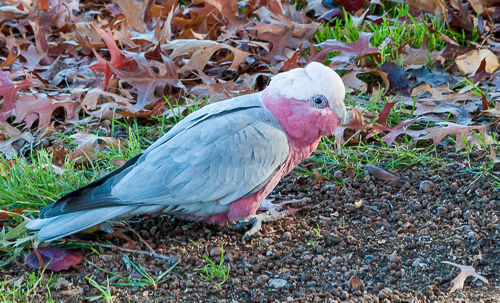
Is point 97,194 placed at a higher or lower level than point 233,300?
higher

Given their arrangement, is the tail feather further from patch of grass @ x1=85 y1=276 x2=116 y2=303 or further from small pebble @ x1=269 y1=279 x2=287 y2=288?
small pebble @ x1=269 y1=279 x2=287 y2=288

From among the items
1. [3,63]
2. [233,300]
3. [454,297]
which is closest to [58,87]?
[3,63]

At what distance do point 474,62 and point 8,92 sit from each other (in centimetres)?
284

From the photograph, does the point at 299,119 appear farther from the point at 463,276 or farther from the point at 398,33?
the point at 398,33

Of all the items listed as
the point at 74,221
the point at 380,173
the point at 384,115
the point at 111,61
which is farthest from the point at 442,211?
the point at 111,61

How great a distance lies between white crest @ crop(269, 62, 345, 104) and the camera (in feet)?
9.02

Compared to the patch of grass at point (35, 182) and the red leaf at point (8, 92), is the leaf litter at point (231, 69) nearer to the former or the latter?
the red leaf at point (8, 92)

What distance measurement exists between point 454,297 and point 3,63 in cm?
323

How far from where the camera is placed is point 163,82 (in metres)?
3.98

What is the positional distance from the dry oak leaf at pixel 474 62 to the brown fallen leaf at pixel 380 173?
1.15 meters

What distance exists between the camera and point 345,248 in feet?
9.00

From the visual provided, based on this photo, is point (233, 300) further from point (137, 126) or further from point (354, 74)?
point (354, 74)

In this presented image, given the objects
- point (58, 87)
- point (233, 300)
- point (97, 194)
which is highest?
point (97, 194)

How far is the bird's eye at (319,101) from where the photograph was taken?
2.77m
